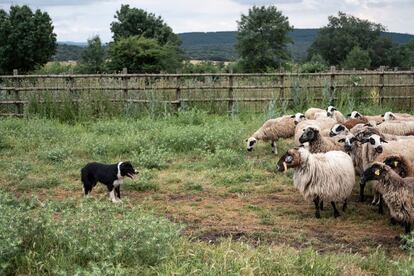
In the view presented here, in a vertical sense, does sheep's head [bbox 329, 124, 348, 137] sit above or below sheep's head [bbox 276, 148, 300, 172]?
above

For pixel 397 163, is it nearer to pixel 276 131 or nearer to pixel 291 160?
pixel 291 160

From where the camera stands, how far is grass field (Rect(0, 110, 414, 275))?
4.36 meters

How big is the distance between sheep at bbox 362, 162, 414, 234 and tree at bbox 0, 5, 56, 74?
42316 mm

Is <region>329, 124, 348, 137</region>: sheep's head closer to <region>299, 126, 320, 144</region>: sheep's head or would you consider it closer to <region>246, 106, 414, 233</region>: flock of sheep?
<region>246, 106, 414, 233</region>: flock of sheep

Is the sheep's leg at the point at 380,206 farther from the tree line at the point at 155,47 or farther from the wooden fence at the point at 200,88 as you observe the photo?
the tree line at the point at 155,47

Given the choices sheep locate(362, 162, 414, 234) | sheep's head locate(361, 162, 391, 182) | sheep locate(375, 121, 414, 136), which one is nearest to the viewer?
sheep locate(362, 162, 414, 234)

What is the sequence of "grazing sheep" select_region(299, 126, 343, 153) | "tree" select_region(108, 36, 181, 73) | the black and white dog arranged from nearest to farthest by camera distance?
the black and white dog
"grazing sheep" select_region(299, 126, 343, 153)
"tree" select_region(108, 36, 181, 73)

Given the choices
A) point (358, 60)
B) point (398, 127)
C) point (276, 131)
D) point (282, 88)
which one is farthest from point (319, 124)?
point (358, 60)

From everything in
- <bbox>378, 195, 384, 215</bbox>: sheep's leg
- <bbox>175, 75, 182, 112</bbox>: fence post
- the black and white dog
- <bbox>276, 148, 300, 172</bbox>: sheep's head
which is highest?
<bbox>175, 75, 182, 112</bbox>: fence post

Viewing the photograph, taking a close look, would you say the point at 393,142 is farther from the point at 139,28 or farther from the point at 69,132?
the point at 139,28

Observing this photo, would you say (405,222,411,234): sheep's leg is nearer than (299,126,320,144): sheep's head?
Yes

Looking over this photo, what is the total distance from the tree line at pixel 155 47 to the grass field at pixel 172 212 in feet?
73.8

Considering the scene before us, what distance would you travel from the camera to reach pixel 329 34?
80.9 metres

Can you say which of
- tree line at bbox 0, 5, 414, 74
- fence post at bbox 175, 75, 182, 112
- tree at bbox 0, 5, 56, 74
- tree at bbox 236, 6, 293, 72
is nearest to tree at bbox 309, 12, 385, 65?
tree line at bbox 0, 5, 414, 74
